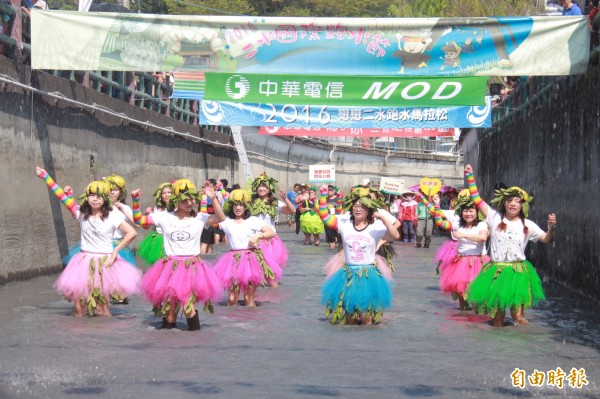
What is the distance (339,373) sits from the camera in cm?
Result: 867

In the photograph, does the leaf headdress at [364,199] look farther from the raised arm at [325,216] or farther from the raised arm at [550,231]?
the raised arm at [550,231]

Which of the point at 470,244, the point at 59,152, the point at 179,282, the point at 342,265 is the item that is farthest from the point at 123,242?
the point at 59,152

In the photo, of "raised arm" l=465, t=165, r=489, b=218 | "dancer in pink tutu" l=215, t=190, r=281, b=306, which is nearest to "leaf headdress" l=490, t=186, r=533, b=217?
"raised arm" l=465, t=165, r=489, b=218

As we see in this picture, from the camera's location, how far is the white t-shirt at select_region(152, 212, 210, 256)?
444 inches

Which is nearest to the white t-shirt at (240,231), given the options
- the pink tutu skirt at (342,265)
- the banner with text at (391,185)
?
the pink tutu skirt at (342,265)

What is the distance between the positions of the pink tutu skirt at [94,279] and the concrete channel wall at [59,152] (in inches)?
145

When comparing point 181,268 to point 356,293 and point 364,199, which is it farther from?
point 364,199

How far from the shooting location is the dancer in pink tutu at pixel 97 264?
1207cm

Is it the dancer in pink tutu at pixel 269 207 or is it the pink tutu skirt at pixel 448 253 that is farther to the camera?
the dancer in pink tutu at pixel 269 207

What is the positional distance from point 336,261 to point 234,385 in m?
4.92

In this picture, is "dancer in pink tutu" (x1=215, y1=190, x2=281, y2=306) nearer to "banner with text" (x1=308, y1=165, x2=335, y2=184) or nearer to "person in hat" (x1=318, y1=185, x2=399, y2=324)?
"person in hat" (x1=318, y1=185, x2=399, y2=324)

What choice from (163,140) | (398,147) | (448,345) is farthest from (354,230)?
(398,147)

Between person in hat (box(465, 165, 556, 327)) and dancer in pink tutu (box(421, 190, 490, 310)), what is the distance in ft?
3.81

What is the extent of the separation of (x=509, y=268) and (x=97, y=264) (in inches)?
201
